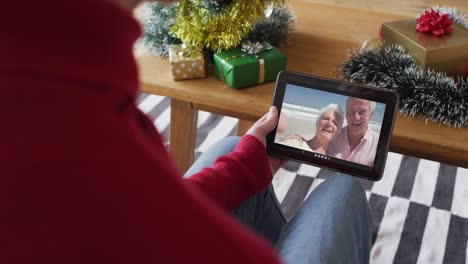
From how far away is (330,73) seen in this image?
1025 mm

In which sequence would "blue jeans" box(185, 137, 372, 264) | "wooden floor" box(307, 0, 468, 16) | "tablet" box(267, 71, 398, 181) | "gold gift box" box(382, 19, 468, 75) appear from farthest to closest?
"wooden floor" box(307, 0, 468, 16)
"gold gift box" box(382, 19, 468, 75)
"tablet" box(267, 71, 398, 181)
"blue jeans" box(185, 137, 372, 264)

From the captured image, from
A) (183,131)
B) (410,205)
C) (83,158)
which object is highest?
(83,158)

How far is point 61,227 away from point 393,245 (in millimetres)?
1184

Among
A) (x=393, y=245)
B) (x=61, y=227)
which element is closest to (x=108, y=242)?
(x=61, y=227)

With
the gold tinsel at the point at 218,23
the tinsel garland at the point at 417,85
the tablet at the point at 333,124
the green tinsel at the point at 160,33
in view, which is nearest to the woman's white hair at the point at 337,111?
the tablet at the point at 333,124

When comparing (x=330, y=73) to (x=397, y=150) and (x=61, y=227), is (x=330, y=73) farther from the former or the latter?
(x=61, y=227)

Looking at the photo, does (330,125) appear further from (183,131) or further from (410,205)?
(410,205)

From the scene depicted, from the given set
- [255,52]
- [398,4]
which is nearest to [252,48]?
[255,52]

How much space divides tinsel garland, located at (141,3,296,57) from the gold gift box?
23cm

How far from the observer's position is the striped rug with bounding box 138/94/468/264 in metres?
1.34

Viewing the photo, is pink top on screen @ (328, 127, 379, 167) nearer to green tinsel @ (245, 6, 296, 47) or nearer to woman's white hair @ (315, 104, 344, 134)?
woman's white hair @ (315, 104, 344, 134)

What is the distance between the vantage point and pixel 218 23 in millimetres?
999

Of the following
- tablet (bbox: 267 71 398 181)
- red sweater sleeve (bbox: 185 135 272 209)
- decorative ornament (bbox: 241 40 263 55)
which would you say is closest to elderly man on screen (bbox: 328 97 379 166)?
tablet (bbox: 267 71 398 181)

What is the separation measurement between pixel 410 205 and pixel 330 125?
2.40 ft
